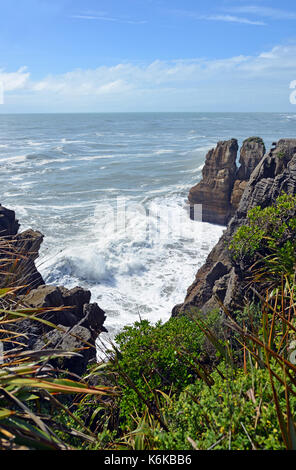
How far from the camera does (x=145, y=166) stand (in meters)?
44.7

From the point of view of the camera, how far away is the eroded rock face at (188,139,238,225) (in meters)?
24.0

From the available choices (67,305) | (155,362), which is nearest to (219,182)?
(67,305)

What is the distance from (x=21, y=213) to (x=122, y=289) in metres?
13.3

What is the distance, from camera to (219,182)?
24172 mm

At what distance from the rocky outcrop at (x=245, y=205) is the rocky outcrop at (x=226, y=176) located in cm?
1108

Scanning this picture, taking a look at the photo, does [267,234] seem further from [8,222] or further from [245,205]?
[8,222]

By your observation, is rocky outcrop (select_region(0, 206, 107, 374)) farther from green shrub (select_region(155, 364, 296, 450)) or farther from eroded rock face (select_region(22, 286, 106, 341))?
green shrub (select_region(155, 364, 296, 450))

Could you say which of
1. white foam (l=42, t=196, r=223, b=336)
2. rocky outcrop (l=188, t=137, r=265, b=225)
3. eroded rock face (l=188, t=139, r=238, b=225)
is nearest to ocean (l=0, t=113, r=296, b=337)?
white foam (l=42, t=196, r=223, b=336)

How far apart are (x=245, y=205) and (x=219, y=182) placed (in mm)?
13840

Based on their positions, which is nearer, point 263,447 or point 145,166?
point 263,447

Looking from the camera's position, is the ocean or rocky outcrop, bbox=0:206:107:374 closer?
rocky outcrop, bbox=0:206:107:374

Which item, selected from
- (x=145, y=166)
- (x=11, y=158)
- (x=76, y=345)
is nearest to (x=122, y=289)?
(x=76, y=345)
